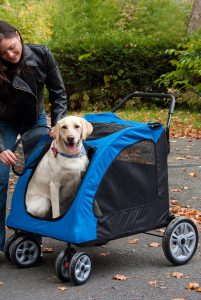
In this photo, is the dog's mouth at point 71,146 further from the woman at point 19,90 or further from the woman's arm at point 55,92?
the woman's arm at point 55,92

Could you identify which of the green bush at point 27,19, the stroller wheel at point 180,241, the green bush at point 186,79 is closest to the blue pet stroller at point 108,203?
the stroller wheel at point 180,241

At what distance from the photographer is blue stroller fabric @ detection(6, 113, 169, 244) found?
14.6ft

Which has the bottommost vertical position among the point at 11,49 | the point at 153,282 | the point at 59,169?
the point at 153,282

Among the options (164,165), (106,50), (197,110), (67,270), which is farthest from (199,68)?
(67,270)

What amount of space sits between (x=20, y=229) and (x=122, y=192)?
0.79 metres

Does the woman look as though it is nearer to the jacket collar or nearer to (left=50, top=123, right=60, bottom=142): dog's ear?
the jacket collar

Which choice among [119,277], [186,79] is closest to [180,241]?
[119,277]

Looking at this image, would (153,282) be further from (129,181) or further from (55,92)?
(55,92)

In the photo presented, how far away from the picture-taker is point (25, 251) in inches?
193

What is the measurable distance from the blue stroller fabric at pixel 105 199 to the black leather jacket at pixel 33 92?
0.29 meters

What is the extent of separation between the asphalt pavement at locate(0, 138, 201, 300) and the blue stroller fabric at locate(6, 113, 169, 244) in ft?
1.08

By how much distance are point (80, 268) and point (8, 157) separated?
935 mm

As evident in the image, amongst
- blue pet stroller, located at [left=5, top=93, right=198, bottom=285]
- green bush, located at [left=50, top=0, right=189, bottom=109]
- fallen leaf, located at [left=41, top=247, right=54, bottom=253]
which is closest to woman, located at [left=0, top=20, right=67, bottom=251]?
blue pet stroller, located at [left=5, top=93, right=198, bottom=285]

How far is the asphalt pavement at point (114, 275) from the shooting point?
4426mm
